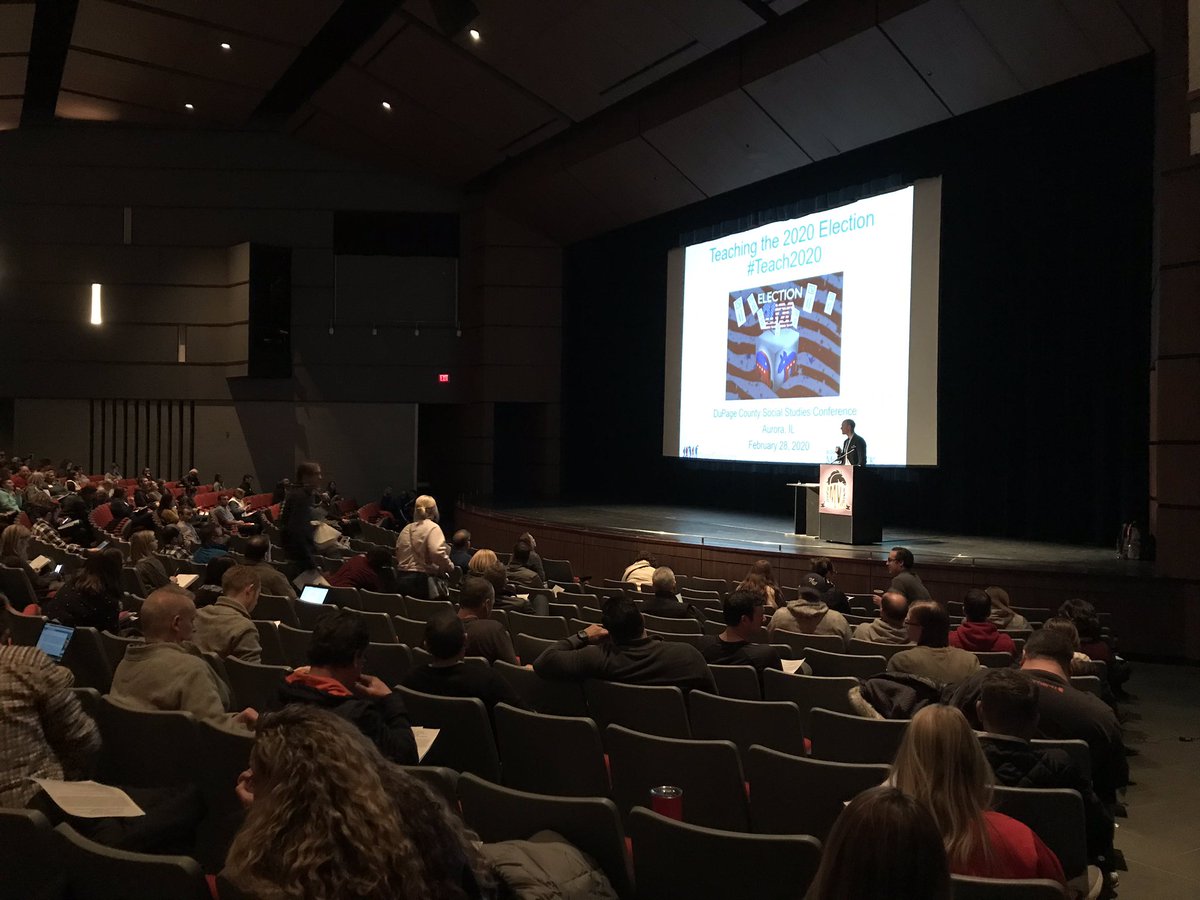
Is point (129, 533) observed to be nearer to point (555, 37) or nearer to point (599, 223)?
point (555, 37)

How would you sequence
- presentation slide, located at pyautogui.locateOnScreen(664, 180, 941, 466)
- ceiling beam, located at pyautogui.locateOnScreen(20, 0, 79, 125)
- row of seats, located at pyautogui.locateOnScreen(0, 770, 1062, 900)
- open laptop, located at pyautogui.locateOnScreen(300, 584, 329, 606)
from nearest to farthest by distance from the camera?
1. row of seats, located at pyautogui.locateOnScreen(0, 770, 1062, 900)
2. open laptop, located at pyautogui.locateOnScreen(300, 584, 329, 606)
3. presentation slide, located at pyautogui.locateOnScreen(664, 180, 941, 466)
4. ceiling beam, located at pyautogui.locateOnScreen(20, 0, 79, 125)

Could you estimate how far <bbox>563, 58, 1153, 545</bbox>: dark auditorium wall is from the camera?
1068 centimetres

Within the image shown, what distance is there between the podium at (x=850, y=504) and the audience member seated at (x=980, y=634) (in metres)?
5.09

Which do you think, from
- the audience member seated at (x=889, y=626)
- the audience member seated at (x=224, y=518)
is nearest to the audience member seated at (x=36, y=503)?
the audience member seated at (x=224, y=518)

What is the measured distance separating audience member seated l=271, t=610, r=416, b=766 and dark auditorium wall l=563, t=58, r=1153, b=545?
9.62 meters

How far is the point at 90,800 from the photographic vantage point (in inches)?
93.9

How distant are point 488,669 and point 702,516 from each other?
11.7 m

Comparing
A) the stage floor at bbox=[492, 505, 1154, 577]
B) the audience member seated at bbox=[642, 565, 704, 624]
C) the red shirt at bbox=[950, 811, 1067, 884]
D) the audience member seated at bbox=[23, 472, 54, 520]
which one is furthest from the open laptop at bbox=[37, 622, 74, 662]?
the audience member seated at bbox=[23, 472, 54, 520]

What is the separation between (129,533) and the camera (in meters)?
10.6

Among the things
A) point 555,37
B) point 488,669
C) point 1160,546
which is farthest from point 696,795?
point 555,37

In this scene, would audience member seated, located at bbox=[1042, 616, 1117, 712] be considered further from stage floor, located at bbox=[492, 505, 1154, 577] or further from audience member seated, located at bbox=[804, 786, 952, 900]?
stage floor, located at bbox=[492, 505, 1154, 577]

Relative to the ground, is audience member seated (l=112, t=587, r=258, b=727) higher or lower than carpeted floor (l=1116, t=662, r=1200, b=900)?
higher

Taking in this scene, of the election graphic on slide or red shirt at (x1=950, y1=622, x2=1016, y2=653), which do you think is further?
the election graphic on slide

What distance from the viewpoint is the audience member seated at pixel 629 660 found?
4180 millimetres
